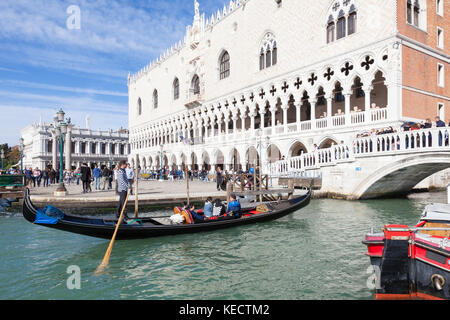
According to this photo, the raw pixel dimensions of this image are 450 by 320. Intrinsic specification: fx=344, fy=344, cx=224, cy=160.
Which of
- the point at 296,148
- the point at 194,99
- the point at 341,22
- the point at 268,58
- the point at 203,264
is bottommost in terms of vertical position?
the point at 203,264

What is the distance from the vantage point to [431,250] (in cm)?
352

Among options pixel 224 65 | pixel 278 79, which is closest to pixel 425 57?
pixel 278 79

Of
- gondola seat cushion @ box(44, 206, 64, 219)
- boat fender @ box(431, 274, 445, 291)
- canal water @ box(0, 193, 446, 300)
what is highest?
gondola seat cushion @ box(44, 206, 64, 219)

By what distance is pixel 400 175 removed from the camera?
12.3 meters

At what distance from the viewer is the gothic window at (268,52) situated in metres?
19.8

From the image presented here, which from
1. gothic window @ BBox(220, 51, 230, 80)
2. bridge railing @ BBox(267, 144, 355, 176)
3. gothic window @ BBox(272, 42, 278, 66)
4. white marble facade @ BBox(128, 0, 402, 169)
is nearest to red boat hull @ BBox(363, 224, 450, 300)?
bridge railing @ BBox(267, 144, 355, 176)

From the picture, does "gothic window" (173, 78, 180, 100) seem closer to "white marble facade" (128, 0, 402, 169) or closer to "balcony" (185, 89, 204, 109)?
"white marble facade" (128, 0, 402, 169)

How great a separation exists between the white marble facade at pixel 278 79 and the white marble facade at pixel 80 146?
19.2 metres

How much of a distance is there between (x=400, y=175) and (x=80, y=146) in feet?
144

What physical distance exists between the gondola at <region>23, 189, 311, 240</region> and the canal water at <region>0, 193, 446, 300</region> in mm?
195

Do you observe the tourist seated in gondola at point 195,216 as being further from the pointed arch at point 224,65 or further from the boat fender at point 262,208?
the pointed arch at point 224,65

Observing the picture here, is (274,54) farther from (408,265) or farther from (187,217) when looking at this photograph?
(408,265)

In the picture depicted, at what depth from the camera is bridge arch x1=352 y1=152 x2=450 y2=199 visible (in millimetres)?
10474
